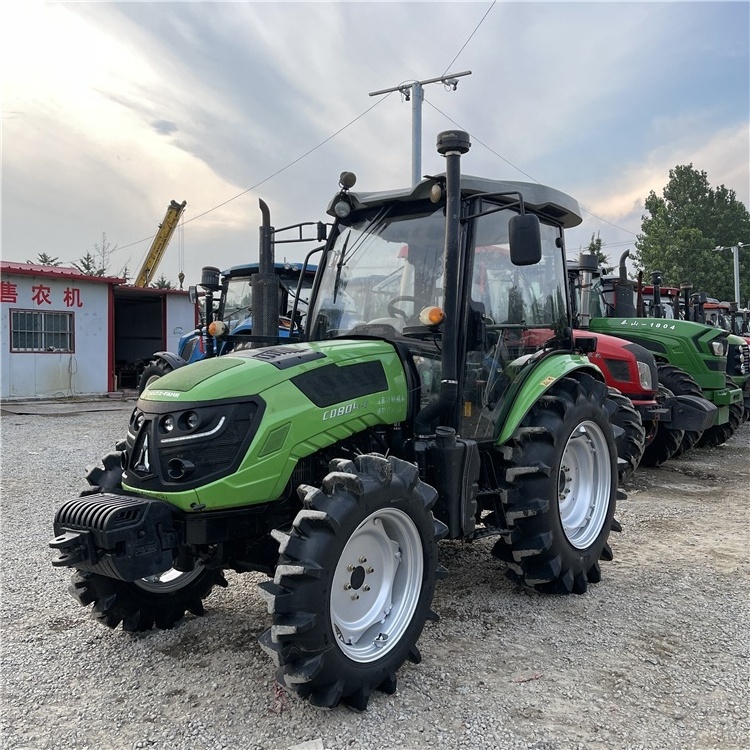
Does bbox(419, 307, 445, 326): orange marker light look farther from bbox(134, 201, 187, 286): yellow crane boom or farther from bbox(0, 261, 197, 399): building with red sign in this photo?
bbox(134, 201, 187, 286): yellow crane boom

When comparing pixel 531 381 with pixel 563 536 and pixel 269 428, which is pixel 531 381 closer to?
pixel 563 536

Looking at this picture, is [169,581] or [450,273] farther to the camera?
[169,581]

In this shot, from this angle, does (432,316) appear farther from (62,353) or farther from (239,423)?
(62,353)

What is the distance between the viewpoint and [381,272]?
3.88 metres

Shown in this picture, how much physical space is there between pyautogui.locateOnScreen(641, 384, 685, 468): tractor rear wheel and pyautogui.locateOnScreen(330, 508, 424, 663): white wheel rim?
5377mm

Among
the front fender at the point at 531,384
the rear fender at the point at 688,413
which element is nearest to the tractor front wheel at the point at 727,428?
the rear fender at the point at 688,413

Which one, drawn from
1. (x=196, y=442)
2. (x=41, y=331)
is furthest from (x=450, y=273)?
(x=41, y=331)

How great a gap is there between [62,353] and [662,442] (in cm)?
1390

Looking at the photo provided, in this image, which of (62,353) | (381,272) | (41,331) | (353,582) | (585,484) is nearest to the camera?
(353,582)

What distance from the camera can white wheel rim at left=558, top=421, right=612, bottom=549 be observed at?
4199 mm

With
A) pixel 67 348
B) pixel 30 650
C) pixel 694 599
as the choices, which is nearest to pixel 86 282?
pixel 67 348

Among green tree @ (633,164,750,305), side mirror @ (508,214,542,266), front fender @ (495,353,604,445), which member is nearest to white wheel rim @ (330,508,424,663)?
front fender @ (495,353,604,445)

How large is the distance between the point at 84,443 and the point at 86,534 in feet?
24.8

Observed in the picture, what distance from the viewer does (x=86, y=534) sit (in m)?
2.66
